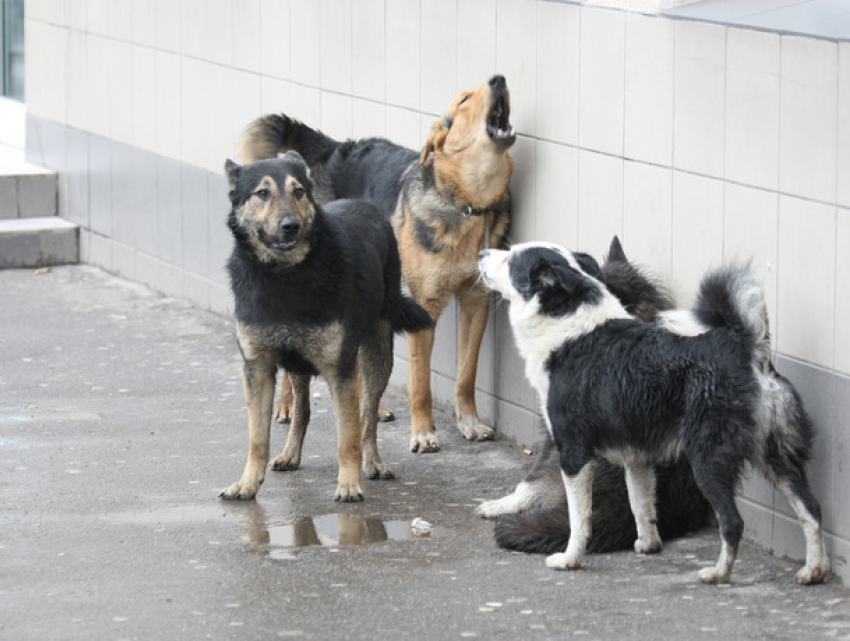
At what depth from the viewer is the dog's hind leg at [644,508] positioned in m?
6.17

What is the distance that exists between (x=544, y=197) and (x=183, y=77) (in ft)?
14.7

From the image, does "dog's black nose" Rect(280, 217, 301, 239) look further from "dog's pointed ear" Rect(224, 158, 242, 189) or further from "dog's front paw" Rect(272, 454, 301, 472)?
"dog's front paw" Rect(272, 454, 301, 472)

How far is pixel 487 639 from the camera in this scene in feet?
17.4

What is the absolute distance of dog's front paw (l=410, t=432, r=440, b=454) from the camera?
8.11 m

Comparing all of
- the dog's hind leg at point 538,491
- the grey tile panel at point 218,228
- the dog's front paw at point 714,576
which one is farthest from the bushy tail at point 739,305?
the grey tile panel at point 218,228

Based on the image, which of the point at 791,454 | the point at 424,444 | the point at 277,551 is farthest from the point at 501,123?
Answer: the point at 791,454

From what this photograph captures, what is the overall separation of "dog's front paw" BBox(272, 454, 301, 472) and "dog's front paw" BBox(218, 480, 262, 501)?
51cm

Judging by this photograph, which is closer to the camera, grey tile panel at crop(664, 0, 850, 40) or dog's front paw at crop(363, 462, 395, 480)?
grey tile panel at crop(664, 0, 850, 40)

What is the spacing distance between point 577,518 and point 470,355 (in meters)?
2.37

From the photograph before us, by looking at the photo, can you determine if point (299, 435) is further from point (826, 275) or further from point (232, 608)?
point (826, 275)

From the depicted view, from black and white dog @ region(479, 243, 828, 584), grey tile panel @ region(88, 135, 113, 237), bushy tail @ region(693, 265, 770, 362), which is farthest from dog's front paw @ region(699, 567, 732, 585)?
grey tile panel @ region(88, 135, 113, 237)

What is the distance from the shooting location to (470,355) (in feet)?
27.2

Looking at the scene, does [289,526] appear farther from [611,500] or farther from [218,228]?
[218,228]

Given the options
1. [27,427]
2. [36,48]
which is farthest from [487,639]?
[36,48]
